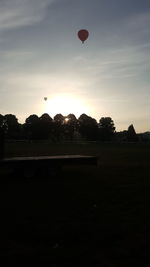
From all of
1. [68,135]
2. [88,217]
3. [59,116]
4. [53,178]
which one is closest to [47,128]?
[68,135]

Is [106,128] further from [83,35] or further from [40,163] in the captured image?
[40,163]

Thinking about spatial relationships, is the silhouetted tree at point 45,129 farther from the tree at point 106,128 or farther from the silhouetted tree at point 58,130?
the tree at point 106,128

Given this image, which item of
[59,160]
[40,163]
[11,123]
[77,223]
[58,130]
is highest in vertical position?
[11,123]

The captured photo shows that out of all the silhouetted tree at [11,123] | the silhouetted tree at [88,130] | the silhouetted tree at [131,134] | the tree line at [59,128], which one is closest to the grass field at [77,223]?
the tree line at [59,128]

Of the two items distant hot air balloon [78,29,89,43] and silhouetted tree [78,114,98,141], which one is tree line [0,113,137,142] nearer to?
silhouetted tree [78,114,98,141]

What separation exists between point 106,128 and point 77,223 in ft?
497

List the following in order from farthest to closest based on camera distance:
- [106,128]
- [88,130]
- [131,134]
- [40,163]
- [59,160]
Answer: [131,134] < [106,128] < [88,130] < [59,160] < [40,163]

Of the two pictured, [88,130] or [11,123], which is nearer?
[88,130]

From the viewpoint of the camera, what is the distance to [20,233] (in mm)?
9852

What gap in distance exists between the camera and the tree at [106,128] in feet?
490

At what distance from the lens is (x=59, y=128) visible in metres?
140

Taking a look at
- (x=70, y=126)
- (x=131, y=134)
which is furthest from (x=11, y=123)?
(x=131, y=134)

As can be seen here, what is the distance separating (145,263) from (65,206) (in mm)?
5549

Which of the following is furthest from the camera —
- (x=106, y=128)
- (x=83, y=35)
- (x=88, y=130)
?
(x=106, y=128)
